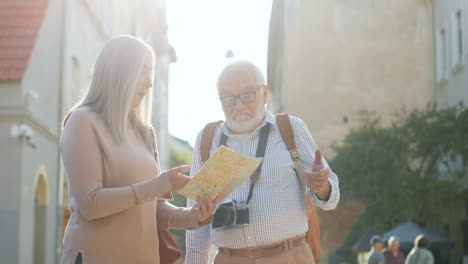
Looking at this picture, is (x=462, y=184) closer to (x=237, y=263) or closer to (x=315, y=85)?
(x=315, y=85)

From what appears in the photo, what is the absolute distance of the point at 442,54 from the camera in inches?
1280

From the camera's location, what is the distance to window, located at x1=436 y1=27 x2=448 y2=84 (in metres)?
31.2

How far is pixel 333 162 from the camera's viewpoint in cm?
2667

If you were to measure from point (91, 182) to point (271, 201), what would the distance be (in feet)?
4.78

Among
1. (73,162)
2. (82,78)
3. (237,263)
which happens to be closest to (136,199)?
(73,162)

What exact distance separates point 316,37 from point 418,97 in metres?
4.87

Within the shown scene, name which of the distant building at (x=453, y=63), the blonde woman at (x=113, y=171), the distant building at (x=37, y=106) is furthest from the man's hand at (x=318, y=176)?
the distant building at (x=453, y=63)

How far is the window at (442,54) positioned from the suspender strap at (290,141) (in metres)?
26.2

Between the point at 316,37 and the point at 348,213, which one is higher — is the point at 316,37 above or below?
above

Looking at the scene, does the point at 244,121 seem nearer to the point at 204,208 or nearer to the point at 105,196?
the point at 204,208

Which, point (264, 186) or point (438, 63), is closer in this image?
point (264, 186)

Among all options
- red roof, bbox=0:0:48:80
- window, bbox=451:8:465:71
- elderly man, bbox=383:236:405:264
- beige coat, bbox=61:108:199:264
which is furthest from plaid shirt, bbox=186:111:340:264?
window, bbox=451:8:465:71

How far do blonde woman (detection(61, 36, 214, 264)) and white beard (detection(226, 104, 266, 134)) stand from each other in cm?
99

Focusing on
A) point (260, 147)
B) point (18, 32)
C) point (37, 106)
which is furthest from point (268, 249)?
point (37, 106)
